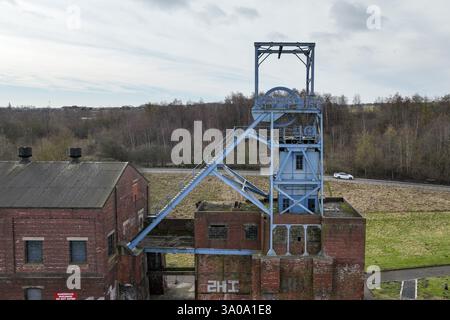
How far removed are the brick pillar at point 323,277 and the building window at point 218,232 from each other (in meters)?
4.33

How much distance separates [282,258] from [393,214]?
24409 mm

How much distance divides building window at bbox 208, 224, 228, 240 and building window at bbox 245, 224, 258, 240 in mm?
1000

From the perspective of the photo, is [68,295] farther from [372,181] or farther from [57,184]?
[372,181]

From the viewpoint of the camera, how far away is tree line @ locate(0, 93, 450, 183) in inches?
2060

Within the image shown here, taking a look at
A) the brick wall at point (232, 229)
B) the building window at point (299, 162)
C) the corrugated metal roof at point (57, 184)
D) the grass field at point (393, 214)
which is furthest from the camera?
the grass field at point (393, 214)

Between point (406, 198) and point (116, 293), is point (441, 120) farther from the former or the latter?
point (116, 293)

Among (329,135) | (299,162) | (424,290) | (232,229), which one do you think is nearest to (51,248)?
(232,229)

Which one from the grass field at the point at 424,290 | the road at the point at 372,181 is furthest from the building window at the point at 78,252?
the road at the point at 372,181

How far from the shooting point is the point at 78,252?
17141mm

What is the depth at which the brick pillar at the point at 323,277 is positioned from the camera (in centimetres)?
1753

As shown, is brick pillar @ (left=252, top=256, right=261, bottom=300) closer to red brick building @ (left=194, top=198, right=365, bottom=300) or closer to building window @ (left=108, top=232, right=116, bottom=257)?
red brick building @ (left=194, top=198, right=365, bottom=300)

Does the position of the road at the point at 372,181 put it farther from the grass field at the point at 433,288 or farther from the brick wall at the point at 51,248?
the brick wall at the point at 51,248

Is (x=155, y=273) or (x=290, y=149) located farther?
(x=155, y=273)

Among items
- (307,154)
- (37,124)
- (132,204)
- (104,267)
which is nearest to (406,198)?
(307,154)
